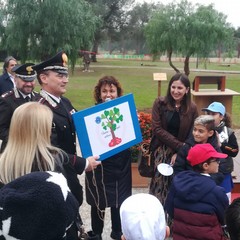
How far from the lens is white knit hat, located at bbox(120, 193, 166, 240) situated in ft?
6.12

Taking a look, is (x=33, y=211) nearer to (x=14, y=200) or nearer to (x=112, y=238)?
(x=14, y=200)

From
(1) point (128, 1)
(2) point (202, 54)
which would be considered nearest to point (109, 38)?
(1) point (128, 1)

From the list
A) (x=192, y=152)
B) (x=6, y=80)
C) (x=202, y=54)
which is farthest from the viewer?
(x=202, y=54)

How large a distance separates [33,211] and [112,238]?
2639 millimetres

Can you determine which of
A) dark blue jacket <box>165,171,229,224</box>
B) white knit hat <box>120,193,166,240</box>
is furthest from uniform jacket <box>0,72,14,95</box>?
white knit hat <box>120,193,166,240</box>

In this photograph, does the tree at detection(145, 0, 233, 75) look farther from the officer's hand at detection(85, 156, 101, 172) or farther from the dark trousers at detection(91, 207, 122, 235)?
the officer's hand at detection(85, 156, 101, 172)

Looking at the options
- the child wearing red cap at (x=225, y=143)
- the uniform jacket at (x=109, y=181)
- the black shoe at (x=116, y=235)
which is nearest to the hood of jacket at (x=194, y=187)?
the uniform jacket at (x=109, y=181)

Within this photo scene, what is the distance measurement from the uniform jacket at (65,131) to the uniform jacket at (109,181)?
1.65ft

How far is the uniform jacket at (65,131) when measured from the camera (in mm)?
2818

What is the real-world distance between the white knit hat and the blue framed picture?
47.1 inches

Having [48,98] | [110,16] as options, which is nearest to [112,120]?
[48,98]

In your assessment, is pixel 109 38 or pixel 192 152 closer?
pixel 192 152

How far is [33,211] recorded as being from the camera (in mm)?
1450

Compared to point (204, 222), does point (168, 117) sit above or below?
above
